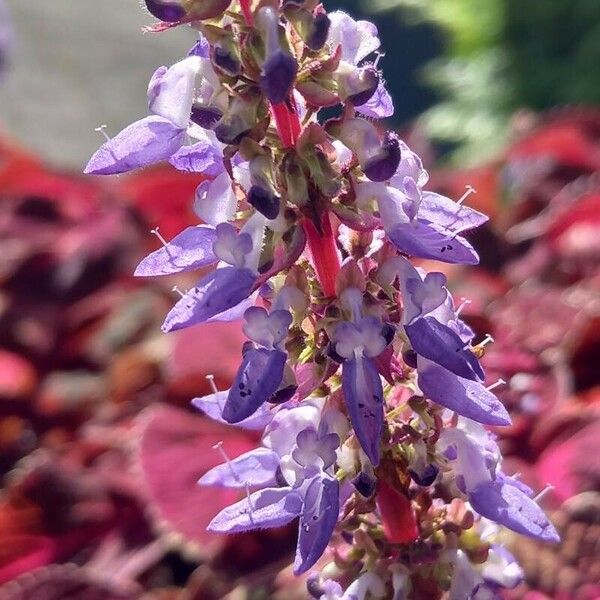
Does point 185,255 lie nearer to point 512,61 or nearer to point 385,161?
point 385,161

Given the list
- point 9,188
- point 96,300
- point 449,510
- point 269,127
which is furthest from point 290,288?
point 9,188

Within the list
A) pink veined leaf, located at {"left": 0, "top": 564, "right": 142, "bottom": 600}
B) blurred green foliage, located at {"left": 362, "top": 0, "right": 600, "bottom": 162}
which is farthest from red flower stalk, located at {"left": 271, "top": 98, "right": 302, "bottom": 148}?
blurred green foliage, located at {"left": 362, "top": 0, "right": 600, "bottom": 162}

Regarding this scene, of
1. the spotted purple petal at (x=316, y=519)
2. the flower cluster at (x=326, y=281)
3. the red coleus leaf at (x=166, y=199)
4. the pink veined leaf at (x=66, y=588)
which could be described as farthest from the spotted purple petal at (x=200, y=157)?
the red coleus leaf at (x=166, y=199)

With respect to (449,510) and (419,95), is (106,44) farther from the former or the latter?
(449,510)

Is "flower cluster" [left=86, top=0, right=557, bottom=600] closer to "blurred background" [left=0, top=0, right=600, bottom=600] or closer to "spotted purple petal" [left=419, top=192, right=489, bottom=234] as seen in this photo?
"spotted purple petal" [left=419, top=192, right=489, bottom=234]

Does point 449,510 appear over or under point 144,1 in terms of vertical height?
under

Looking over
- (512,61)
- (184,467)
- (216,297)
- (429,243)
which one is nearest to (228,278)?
(216,297)
